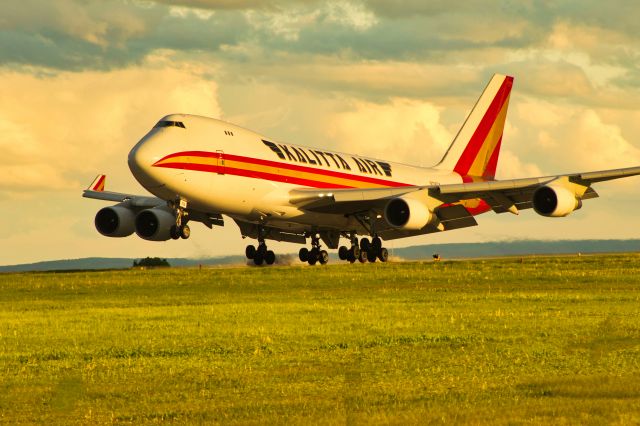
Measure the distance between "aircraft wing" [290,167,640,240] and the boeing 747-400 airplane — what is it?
6 cm

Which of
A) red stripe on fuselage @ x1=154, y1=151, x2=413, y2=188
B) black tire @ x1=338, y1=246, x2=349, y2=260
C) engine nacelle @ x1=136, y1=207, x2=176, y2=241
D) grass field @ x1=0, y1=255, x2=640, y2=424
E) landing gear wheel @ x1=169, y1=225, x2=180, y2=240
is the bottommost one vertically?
grass field @ x1=0, y1=255, x2=640, y2=424

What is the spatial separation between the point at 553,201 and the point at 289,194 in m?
12.4

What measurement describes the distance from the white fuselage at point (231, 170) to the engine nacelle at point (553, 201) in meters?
10.1

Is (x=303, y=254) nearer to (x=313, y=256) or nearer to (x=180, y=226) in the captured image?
(x=313, y=256)

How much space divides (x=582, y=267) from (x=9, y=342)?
35.4 m

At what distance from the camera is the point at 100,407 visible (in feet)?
50.9

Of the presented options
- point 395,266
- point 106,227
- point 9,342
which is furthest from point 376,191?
point 9,342

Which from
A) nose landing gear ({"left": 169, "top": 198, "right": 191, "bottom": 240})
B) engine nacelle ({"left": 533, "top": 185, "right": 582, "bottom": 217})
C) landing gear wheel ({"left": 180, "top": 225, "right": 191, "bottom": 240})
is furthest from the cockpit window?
engine nacelle ({"left": 533, "top": 185, "right": 582, "bottom": 217})

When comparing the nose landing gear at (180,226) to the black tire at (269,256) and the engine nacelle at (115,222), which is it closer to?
the black tire at (269,256)

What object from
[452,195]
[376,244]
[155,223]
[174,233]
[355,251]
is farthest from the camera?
[355,251]

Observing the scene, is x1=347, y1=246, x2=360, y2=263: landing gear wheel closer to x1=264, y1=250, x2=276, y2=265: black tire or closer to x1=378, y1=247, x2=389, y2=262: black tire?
x1=378, y1=247, x2=389, y2=262: black tire

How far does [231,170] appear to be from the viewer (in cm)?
4916

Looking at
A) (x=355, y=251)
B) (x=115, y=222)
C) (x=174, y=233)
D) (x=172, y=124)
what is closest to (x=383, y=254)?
(x=355, y=251)

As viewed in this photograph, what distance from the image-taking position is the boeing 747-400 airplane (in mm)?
47625
